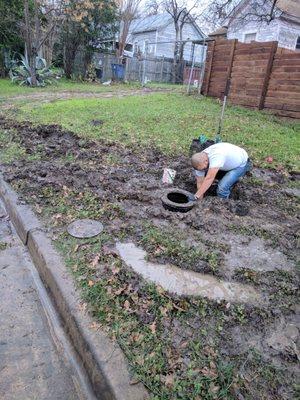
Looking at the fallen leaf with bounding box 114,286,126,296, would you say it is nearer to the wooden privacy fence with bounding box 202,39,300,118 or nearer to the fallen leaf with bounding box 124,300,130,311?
the fallen leaf with bounding box 124,300,130,311

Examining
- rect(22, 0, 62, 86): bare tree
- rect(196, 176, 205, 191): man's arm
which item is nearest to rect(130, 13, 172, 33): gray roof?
rect(22, 0, 62, 86): bare tree

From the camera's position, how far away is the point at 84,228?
3.69m

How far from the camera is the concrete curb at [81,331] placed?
2.02 m

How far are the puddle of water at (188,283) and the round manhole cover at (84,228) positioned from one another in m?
0.47

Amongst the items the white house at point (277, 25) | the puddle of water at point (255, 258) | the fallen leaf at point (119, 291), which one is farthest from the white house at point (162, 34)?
the fallen leaf at point (119, 291)

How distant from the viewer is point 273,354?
2.34 m

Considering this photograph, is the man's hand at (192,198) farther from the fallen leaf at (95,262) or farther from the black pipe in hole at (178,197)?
the fallen leaf at (95,262)

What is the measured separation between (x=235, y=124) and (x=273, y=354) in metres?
7.93

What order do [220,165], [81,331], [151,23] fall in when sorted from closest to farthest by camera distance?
[81,331] < [220,165] < [151,23]

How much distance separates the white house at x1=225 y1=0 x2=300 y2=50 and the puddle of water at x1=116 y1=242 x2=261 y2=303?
1833cm

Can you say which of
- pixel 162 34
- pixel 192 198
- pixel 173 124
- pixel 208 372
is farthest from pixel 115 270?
pixel 162 34

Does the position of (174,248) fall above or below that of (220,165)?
below

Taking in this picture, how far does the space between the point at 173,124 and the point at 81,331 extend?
7549mm

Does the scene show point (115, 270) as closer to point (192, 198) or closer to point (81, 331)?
point (81, 331)
